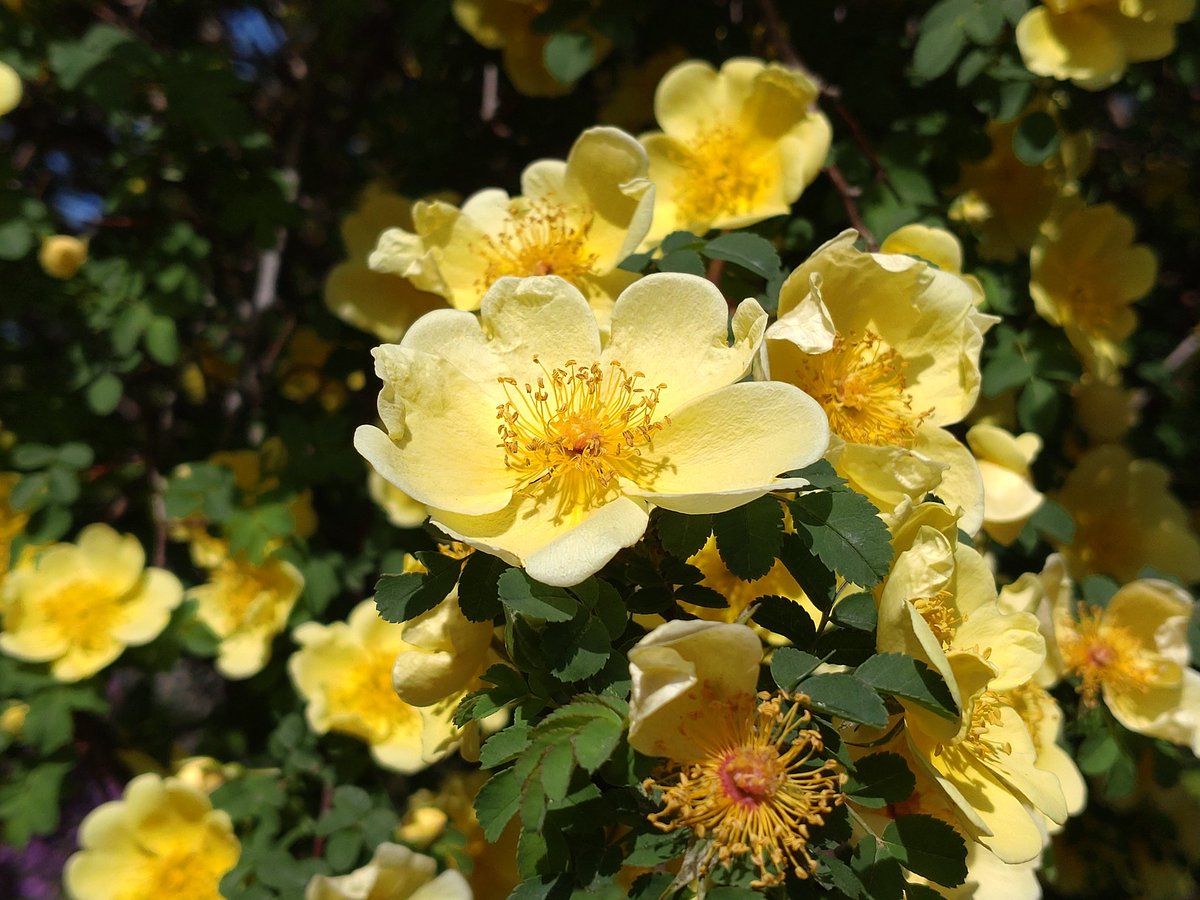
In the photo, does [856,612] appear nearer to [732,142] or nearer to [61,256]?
[732,142]

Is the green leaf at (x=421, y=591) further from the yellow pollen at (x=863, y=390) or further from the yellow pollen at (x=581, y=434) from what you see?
the yellow pollen at (x=863, y=390)

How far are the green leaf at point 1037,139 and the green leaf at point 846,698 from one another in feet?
4.33

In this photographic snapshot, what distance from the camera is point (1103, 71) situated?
1.68m

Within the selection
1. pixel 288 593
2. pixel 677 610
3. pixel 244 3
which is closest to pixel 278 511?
pixel 288 593

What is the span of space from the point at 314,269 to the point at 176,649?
150cm

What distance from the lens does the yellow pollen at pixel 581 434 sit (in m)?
1.17

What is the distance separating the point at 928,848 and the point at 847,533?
408 mm

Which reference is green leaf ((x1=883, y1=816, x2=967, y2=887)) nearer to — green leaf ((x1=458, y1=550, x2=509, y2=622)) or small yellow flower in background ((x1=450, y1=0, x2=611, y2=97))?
green leaf ((x1=458, y1=550, x2=509, y2=622))

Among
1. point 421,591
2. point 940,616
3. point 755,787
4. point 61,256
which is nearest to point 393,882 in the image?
point 421,591

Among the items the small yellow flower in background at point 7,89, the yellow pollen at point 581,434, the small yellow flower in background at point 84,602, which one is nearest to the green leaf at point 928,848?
the yellow pollen at point 581,434

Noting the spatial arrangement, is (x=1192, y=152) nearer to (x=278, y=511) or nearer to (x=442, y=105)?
(x=442, y=105)

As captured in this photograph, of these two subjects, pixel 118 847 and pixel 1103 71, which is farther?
pixel 118 847

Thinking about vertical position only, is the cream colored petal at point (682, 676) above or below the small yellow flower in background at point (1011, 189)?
below

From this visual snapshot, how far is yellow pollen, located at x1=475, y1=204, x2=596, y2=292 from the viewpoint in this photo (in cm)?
154
